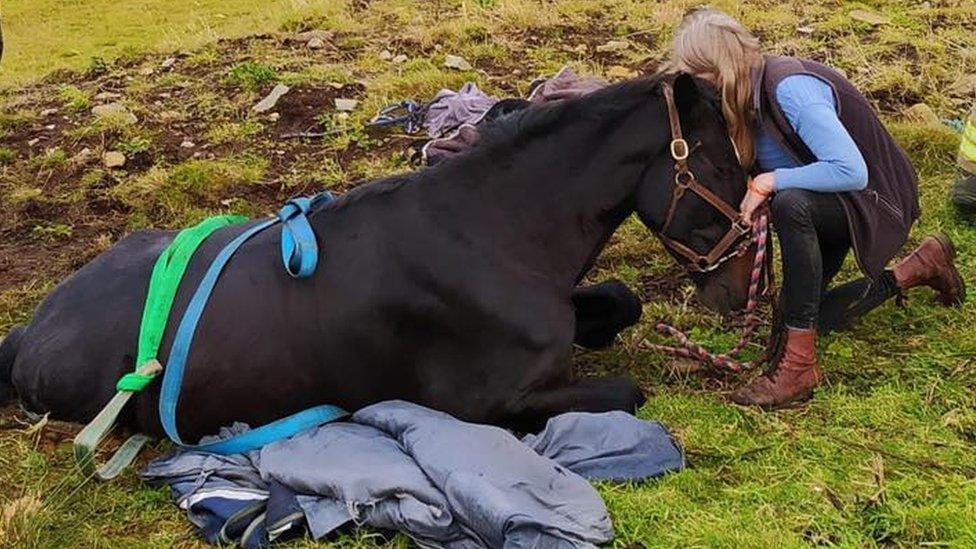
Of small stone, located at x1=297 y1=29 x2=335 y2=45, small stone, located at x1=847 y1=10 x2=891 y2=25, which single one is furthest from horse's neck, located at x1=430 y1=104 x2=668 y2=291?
small stone, located at x1=297 y1=29 x2=335 y2=45

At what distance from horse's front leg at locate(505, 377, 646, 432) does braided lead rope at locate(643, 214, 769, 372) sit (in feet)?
1.68

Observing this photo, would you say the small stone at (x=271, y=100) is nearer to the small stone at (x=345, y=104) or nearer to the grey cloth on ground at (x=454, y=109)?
the small stone at (x=345, y=104)

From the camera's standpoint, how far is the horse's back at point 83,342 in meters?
4.41

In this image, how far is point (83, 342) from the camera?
14.5ft

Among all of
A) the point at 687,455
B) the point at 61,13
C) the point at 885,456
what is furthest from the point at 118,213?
the point at 61,13

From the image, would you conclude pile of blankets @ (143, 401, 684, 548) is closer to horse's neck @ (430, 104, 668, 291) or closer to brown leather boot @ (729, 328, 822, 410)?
brown leather boot @ (729, 328, 822, 410)

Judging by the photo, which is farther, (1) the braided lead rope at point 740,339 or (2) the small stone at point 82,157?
(2) the small stone at point 82,157

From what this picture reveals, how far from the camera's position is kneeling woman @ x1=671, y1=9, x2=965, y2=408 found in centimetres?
434

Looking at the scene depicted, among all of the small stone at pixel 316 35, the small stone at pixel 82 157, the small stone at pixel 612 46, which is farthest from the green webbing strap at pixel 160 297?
the small stone at pixel 316 35

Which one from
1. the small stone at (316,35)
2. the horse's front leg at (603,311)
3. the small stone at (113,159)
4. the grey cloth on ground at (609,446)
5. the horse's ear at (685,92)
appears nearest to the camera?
the grey cloth on ground at (609,446)

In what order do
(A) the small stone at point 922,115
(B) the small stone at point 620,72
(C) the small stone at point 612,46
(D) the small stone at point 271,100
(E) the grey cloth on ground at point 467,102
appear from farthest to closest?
(C) the small stone at point 612,46 < (B) the small stone at point 620,72 < (D) the small stone at point 271,100 < (A) the small stone at point 922,115 < (E) the grey cloth on ground at point 467,102

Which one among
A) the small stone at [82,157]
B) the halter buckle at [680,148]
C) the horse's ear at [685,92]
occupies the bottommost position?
the small stone at [82,157]

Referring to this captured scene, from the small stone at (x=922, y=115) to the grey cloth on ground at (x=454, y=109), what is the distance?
3.10 metres

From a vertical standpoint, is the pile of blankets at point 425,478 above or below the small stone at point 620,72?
above
